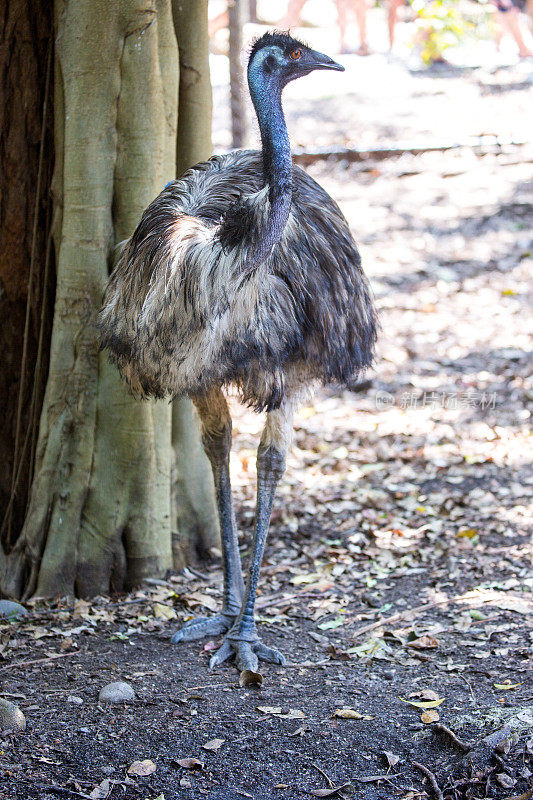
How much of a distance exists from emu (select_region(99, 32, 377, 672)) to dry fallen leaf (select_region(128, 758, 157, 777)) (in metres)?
0.71

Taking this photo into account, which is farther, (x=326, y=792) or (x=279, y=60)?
(x=279, y=60)

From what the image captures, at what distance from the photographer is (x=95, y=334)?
4.37 meters

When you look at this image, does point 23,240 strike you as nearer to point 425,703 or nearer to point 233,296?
point 233,296

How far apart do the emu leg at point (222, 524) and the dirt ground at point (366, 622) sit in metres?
0.08

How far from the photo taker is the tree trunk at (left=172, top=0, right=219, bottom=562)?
456 cm

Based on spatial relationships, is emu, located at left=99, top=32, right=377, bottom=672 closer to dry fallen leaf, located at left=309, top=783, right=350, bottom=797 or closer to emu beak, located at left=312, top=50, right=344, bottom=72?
emu beak, located at left=312, top=50, right=344, bottom=72

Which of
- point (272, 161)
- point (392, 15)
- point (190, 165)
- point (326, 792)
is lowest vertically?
point (326, 792)

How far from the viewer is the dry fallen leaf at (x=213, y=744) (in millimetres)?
3293

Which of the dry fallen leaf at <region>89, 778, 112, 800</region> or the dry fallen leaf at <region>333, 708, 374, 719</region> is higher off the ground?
the dry fallen leaf at <region>333, 708, 374, 719</region>

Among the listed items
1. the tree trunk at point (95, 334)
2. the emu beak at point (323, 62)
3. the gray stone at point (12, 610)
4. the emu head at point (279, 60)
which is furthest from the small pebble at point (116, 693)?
the emu beak at point (323, 62)

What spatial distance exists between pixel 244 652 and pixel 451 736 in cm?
95

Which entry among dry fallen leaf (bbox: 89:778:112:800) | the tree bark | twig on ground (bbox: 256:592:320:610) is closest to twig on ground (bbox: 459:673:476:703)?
twig on ground (bbox: 256:592:320:610)

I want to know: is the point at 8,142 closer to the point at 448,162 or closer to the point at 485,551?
the point at 485,551

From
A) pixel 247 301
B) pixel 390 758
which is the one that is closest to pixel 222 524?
pixel 247 301
